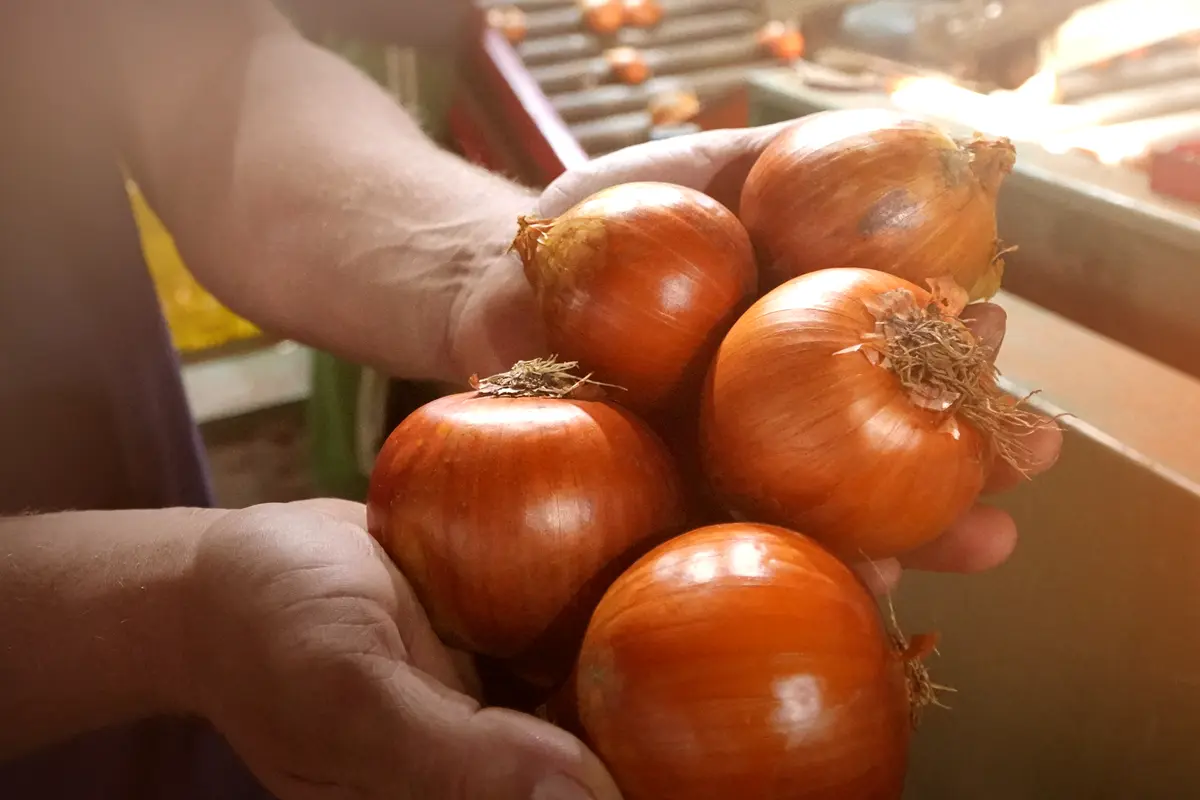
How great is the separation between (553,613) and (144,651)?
11.3 inches

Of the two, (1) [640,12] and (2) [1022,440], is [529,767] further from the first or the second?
(1) [640,12]

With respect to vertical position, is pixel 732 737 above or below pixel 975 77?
below

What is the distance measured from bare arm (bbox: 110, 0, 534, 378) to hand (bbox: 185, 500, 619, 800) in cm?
40

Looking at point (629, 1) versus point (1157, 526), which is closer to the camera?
point (1157, 526)

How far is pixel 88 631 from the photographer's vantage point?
64 centimetres

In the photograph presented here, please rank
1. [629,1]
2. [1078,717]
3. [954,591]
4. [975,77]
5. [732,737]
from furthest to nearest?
[629,1] < [975,77] < [954,591] < [1078,717] < [732,737]

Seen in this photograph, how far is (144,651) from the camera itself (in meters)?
0.63

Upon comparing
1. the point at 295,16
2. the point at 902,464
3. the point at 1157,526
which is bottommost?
the point at 1157,526

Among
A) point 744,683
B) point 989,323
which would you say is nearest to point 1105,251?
point 989,323

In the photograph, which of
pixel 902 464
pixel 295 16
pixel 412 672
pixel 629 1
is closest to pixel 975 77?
pixel 629 1

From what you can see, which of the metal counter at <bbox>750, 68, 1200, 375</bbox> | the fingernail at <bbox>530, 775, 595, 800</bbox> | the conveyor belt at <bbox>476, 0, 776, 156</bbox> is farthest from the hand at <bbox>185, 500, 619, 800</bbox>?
the conveyor belt at <bbox>476, 0, 776, 156</bbox>

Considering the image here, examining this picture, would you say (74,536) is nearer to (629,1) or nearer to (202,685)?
(202,685)

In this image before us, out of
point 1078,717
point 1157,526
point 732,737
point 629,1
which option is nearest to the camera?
point 732,737

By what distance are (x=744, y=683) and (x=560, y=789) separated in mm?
109
